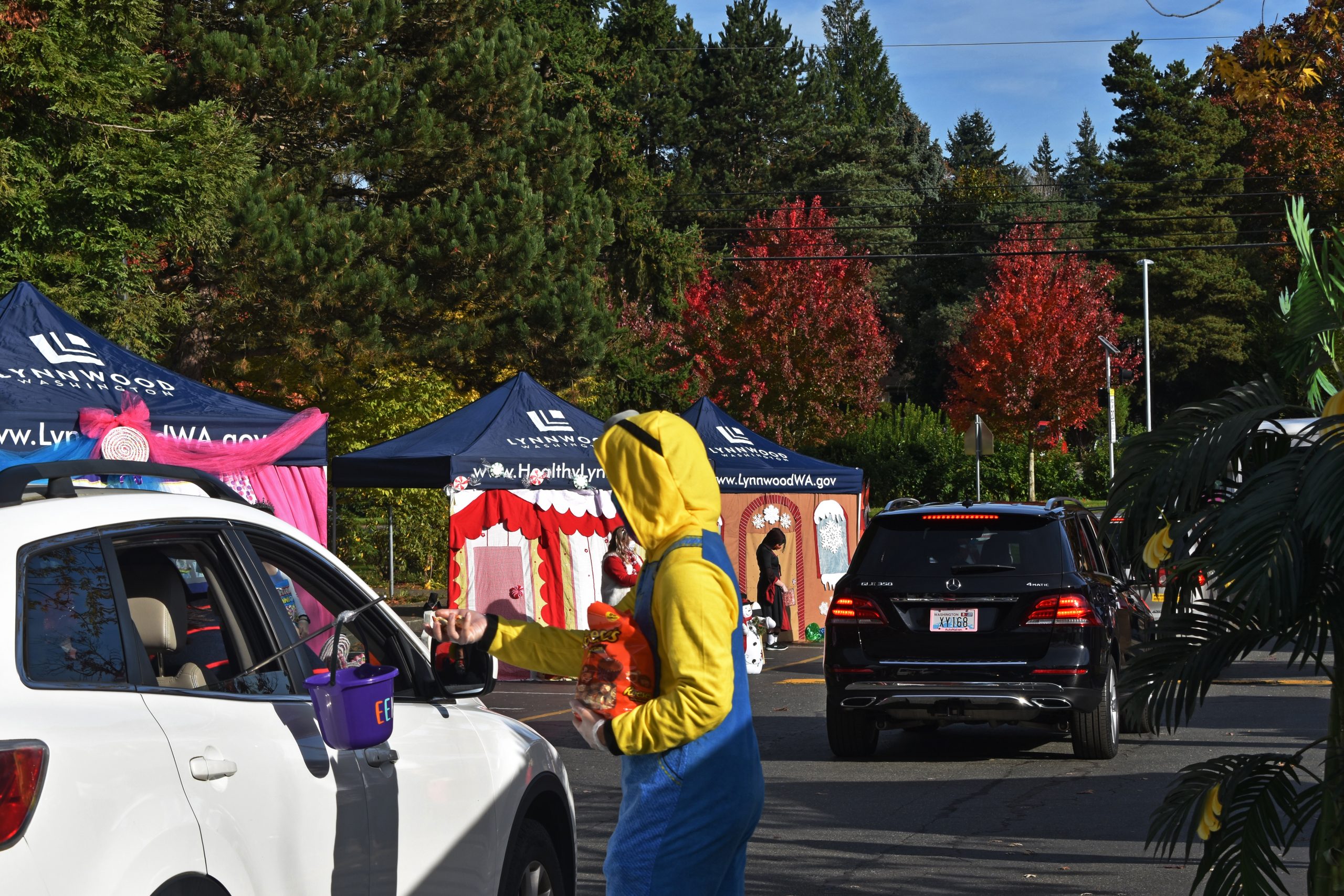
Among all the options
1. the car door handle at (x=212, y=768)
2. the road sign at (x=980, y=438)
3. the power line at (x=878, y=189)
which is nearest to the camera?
the car door handle at (x=212, y=768)

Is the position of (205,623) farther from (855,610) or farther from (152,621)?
(855,610)

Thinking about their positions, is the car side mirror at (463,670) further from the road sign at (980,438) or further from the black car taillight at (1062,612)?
the road sign at (980,438)

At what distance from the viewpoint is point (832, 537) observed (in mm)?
21078

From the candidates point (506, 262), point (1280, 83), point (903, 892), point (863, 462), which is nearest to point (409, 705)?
point (903, 892)

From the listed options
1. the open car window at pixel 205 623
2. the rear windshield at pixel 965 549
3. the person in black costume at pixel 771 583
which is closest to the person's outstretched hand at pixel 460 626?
the open car window at pixel 205 623

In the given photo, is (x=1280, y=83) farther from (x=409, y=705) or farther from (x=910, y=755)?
(x=409, y=705)

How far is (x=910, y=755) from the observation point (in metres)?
10.8

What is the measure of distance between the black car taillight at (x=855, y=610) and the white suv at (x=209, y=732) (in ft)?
18.3

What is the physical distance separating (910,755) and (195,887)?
8.43 metres

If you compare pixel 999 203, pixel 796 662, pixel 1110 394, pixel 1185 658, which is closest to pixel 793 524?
pixel 796 662

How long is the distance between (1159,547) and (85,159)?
44.1ft

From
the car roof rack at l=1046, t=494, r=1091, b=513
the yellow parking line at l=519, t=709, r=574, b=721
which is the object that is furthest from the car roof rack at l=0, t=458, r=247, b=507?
the yellow parking line at l=519, t=709, r=574, b=721

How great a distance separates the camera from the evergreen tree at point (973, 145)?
91.3 meters

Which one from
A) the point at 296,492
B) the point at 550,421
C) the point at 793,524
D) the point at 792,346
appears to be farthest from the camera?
the point at 792,346
